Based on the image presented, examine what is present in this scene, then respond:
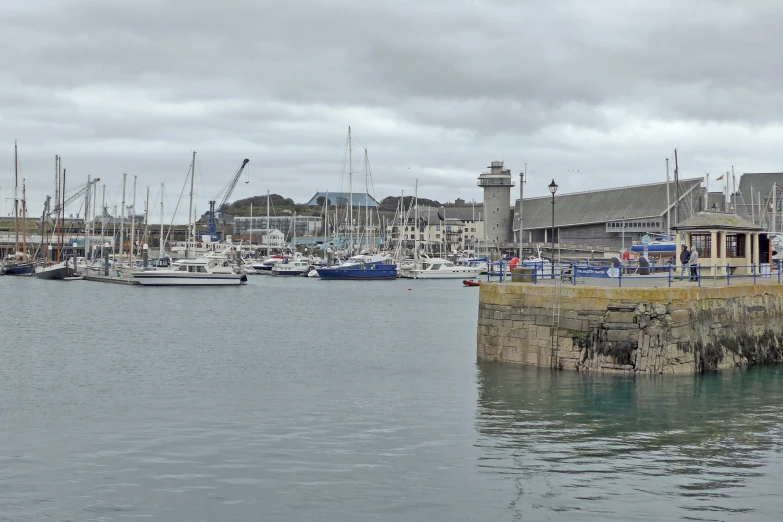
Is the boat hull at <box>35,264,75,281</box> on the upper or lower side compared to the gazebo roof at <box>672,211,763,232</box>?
lower

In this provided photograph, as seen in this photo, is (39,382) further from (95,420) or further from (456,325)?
(456,325)

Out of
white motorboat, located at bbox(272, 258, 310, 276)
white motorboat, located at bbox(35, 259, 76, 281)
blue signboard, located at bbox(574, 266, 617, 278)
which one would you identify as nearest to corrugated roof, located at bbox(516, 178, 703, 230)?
white motorboat, located at bbox(272, 258, 310, 276)

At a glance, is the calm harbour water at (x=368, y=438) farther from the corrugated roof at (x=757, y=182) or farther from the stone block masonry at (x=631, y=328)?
the corrugated roof at (x=757, y=182)

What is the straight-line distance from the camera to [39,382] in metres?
26.3

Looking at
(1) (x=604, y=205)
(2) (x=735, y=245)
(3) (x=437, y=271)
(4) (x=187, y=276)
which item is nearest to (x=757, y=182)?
(1) (x=604, y=205)

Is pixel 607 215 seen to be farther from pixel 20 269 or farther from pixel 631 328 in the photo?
pixel 631 328

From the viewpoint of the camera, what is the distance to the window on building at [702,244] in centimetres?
2934

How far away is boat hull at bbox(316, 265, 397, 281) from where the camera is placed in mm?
103062

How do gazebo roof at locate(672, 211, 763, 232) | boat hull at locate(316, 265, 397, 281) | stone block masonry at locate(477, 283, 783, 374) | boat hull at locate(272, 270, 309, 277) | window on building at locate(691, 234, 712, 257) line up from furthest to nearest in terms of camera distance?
boat hull at locate(272, 270, 309, 277), boat hull at locate(316, 265, 397, 281), window on building at locate(691, 234, 712, 257), gazebo roof at locate(672, 211, 763, 232), stone block masonry at locate(477, 283, 783, 374)

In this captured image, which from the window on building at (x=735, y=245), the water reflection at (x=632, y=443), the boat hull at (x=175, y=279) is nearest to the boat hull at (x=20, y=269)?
the boat hull at (x=175, y=279)

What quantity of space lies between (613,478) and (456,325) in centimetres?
3073

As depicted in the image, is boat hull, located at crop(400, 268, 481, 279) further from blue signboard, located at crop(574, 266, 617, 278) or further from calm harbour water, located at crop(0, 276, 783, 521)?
blue signboard, located at crop(574, 266, 617, 278)

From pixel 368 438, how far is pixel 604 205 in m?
125

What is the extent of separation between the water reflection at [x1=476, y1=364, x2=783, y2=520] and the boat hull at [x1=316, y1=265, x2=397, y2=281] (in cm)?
7697
